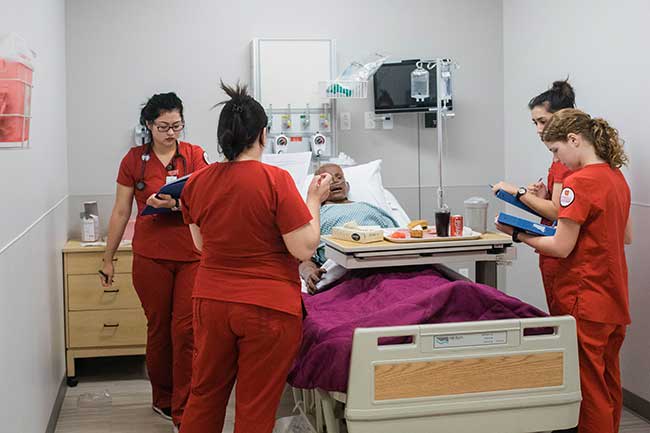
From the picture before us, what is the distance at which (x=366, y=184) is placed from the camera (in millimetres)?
4328

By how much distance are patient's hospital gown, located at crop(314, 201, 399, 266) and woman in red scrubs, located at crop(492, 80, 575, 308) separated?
759 mm

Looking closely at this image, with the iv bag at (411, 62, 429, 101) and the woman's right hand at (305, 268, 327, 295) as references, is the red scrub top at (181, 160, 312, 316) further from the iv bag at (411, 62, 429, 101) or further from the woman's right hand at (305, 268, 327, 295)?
the iv bag at (411, 62, 429, 101)

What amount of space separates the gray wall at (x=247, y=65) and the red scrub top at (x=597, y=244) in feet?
7.06

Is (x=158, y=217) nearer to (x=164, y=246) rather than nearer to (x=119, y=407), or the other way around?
(x=164, y=246)

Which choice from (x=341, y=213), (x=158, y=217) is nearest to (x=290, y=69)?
(x=341, y=213)

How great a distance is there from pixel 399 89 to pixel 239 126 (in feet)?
8.17

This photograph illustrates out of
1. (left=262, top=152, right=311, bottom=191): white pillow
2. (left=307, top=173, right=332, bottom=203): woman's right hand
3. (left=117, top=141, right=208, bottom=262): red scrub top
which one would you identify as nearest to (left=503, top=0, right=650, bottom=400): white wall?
(left=262, top=152, right=311, bottom=191): white pillow

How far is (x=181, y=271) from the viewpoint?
10.9 ft

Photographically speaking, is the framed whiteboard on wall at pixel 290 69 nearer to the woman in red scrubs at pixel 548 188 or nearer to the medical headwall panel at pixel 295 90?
the medical headwall panel at pixel 295 90

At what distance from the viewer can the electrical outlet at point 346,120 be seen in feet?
15.7

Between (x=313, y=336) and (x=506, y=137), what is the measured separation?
2835 mm

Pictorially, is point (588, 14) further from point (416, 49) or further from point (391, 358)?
point (391, 358)

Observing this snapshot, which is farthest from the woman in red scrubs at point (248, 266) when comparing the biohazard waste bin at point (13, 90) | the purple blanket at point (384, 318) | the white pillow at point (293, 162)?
the white pillow at point (293, 162)

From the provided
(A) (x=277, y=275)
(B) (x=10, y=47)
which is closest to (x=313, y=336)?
(A) (x=277, y=275)
